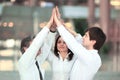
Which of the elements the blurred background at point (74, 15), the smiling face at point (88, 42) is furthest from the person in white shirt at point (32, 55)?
the blurred background at point (74, 15)

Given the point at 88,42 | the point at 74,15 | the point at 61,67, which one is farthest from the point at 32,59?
the point at 74,15

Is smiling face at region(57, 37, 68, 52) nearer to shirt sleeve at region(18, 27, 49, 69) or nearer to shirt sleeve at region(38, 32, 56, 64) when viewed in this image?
shirt sleeve at region(38, 32, 56, 64)

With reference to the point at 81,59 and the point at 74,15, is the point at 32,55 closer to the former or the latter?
the point at 81,59

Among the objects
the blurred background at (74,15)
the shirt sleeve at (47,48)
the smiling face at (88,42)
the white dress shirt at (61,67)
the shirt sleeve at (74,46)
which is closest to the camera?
the shirt sleeve at (74,46)

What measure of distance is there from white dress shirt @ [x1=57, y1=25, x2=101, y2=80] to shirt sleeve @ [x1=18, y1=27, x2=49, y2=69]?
104 millimetres

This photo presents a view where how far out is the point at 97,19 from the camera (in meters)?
18.1

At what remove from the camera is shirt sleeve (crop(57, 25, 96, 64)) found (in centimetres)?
300

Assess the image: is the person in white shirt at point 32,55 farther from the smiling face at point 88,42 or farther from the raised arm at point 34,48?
the smiling face at point 88,42

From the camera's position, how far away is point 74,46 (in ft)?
9.87

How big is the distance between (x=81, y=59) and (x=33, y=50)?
312mm

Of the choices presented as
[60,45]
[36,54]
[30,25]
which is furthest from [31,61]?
[30,25]

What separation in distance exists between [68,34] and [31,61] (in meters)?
0.31

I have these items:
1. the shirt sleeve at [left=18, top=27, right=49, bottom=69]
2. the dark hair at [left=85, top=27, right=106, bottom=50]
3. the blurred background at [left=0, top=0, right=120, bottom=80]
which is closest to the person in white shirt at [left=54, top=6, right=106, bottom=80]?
the dark hair at [left=85, top=27, right=106, bottom=50]

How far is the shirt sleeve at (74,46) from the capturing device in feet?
9.84
